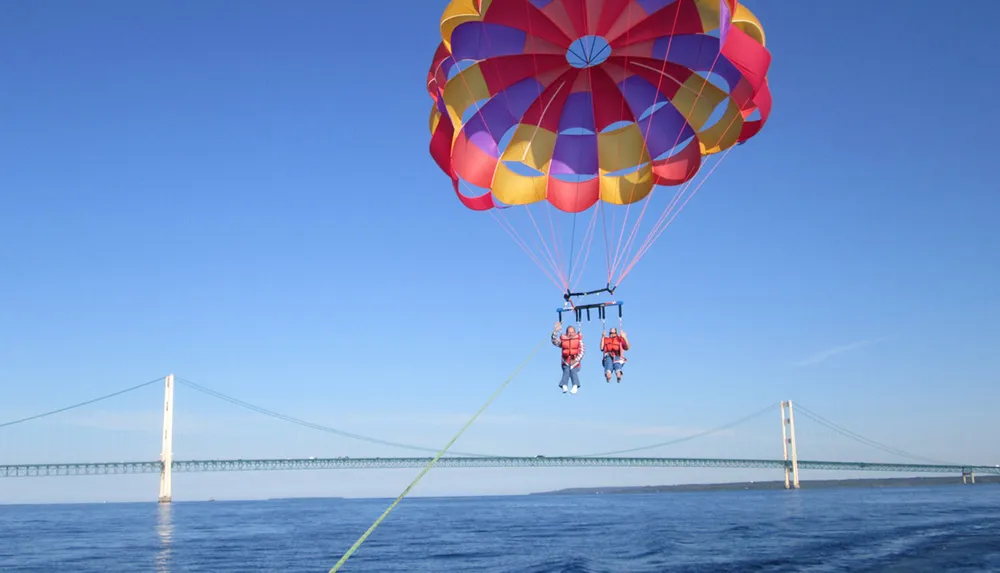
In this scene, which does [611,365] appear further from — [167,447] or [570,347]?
[167,447]

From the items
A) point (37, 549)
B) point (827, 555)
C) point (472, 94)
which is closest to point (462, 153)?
point (472, 94)

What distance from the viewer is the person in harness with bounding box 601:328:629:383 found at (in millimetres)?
14008

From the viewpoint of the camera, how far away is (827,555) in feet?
64.4

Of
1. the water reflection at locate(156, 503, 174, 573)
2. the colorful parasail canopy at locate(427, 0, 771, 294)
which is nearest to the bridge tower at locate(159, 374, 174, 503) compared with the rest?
the water reflection at locate(156, 503, 174, 573)

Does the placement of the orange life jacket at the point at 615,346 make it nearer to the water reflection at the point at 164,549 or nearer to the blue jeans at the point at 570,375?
the blue jeans at the point at 570,375

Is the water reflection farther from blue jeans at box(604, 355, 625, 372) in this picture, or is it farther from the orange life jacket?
the orange life jacket

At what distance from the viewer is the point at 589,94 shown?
1627 cm

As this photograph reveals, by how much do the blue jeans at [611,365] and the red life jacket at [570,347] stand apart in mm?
500

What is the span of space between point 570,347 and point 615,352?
77 centimetres

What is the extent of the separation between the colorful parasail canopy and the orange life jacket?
359 cm

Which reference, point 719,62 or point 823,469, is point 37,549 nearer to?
point 719,62

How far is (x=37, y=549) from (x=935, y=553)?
83.6 ft

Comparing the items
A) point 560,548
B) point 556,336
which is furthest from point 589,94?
point 560,548

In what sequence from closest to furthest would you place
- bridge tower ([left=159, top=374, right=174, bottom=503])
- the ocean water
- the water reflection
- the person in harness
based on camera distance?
1. the person in harness
2. the ocean water
3. the water reflection
4. bridge tower ([left=159, top=374, right=174, bottom=503])
